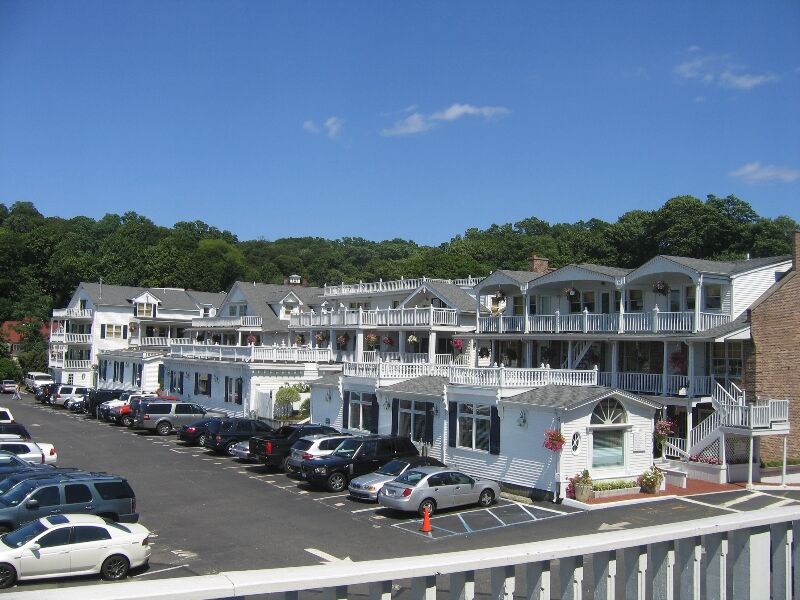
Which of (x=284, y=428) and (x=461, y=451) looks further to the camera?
(x=284, y=428)

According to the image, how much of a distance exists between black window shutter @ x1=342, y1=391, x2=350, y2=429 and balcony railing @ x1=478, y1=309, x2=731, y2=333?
A: 34.5ft

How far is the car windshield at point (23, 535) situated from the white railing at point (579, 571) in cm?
1333

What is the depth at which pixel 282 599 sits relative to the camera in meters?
3.44

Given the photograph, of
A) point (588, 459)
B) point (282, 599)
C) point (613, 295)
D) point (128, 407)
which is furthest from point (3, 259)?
point (282, 599)

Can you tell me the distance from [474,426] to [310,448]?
6.34 m

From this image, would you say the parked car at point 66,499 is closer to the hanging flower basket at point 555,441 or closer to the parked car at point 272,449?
the parked car at point 272,449

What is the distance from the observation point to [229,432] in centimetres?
3488

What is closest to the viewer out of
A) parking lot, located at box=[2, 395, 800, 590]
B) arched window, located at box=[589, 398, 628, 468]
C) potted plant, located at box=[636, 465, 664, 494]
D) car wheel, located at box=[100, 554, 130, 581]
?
car wheel, located at box=[100, 554, 130, 581]

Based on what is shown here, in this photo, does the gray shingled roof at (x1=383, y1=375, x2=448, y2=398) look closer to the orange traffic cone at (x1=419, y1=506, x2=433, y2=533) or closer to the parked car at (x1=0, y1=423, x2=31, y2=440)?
the orange traffic cone at (x1=419, y1=506, x2=433, y2=533)

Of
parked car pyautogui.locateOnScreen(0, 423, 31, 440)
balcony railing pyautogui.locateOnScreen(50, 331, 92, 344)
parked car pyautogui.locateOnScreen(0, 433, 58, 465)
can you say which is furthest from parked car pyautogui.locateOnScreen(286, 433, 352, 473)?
balcony railing pyautogui.locateOnScreen(50, 331, 92, 344)

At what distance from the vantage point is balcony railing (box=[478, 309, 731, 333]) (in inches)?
1275

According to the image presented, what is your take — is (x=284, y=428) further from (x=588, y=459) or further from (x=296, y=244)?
(x=296, y=244)

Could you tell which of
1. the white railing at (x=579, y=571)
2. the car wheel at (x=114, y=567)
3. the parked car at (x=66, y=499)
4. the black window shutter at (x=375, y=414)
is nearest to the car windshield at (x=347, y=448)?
the black window shutter at (x=375, y=414)

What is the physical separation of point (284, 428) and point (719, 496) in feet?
58.8
